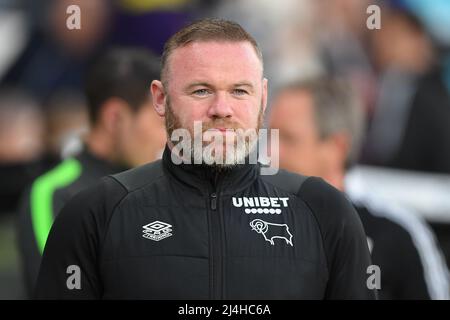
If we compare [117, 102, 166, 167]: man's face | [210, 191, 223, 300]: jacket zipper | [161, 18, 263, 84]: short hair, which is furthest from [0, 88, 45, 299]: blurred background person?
[210, 191, 223, 300]: jacket zipper

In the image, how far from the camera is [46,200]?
4.42 metres

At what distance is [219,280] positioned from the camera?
2.55 metres

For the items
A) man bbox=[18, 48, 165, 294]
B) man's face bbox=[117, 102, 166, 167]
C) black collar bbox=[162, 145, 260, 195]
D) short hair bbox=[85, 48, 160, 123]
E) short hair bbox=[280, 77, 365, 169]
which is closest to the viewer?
black collar bbox=[162, 145, 260, 195]

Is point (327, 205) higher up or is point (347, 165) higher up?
point (327, 205)

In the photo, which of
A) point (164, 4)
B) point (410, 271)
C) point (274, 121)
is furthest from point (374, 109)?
point (410, 271)

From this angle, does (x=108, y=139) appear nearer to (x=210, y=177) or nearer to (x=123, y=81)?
(x=123, y=81)

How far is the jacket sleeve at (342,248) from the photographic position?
261 centimetres

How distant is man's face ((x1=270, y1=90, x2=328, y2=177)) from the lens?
480 cm

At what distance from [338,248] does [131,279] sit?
0.52 metres

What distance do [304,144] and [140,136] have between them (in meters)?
0.78

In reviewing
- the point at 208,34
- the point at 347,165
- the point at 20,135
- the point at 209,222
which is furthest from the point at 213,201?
the point at 20,135

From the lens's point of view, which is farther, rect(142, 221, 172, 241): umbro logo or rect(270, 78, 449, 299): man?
rect(270, 78, 449, 299): man

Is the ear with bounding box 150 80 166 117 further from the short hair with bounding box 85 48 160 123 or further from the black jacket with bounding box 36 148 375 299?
the short hair with bounding box 85 48 160 123

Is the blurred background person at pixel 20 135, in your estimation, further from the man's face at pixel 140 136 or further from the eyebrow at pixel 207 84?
the eyebrow at pixel 207 84
